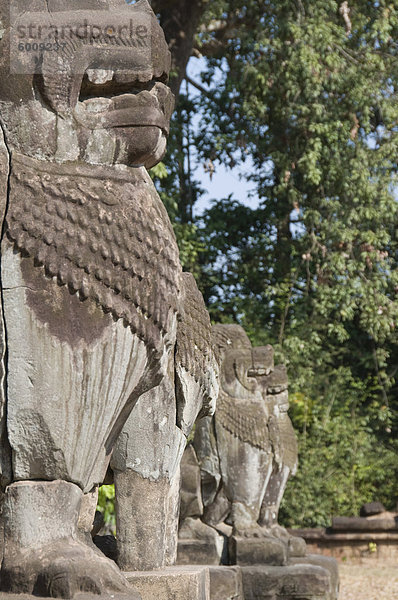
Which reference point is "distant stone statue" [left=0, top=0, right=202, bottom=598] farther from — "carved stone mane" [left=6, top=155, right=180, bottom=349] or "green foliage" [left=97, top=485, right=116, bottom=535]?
"green foliage" [left=97, top=485, right=116, bottom=535]

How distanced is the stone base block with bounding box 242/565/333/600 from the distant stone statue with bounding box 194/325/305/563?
26 cm

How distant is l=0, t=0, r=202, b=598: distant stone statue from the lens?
114 inches

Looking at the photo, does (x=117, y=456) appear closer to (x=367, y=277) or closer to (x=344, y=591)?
(x=344, y=591)

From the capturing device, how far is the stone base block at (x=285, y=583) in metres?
7.73

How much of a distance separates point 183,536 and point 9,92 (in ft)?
17.8

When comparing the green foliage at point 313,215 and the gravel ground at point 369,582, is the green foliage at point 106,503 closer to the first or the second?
the gravel ground at point 369,582

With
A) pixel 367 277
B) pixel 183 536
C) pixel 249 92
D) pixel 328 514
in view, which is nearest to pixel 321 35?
pixel 249 92

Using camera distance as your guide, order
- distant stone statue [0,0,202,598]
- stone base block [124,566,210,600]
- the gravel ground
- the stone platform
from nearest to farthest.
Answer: distant stone statue [0,0,202,598]
stone base block [124,566,210,600]
the gravel ground
the stone platform

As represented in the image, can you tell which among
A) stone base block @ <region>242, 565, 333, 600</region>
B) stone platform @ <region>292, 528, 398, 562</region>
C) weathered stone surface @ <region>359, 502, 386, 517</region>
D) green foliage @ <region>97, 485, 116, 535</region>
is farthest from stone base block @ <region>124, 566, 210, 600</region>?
weathered stone surface @ <region>359, 502, 386, 517</region>

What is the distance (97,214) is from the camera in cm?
295

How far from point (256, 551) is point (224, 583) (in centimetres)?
268

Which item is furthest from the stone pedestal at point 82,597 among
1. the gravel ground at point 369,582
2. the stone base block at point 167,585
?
the gravel ground at point 369,582

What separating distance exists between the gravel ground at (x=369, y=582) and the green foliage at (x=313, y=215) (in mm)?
2055

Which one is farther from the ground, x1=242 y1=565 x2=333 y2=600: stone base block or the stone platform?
the stone platform
